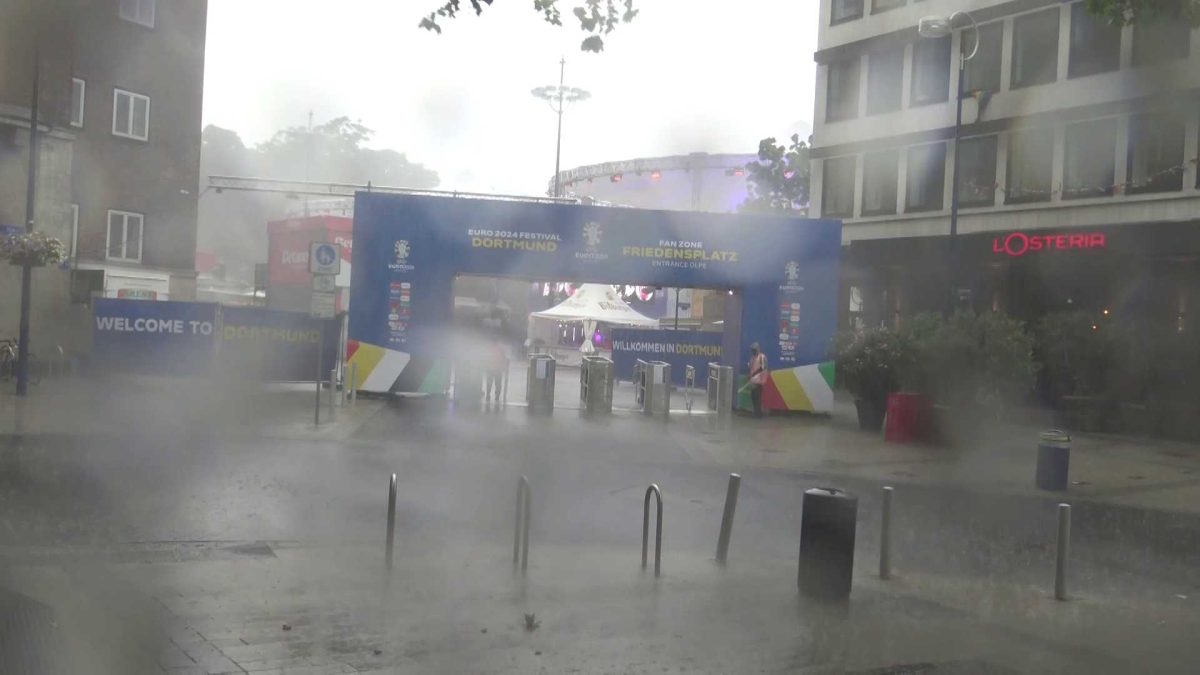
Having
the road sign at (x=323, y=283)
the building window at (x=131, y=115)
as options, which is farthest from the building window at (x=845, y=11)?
the building window at (x=131, y=115)

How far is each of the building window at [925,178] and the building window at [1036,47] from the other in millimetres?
2870

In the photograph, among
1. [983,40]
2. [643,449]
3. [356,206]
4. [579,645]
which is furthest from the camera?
[983,40]

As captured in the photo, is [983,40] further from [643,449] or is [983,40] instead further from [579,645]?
[579,645]

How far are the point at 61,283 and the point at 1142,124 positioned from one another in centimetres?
2120

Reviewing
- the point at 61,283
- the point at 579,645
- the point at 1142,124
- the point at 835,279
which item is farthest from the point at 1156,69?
the point at 61,283

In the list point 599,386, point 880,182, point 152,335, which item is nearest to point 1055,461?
point 599,386

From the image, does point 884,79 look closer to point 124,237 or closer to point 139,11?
point 139,11

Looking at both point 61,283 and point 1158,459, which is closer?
point 1158,459

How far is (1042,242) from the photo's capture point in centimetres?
2369

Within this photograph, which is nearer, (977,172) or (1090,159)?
(1090,159)

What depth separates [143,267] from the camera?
27.2 meters

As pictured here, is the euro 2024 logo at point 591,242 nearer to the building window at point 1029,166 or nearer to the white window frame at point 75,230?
the building window at point 1029,166

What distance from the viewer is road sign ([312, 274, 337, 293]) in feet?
54.2

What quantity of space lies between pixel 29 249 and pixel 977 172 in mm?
19573
